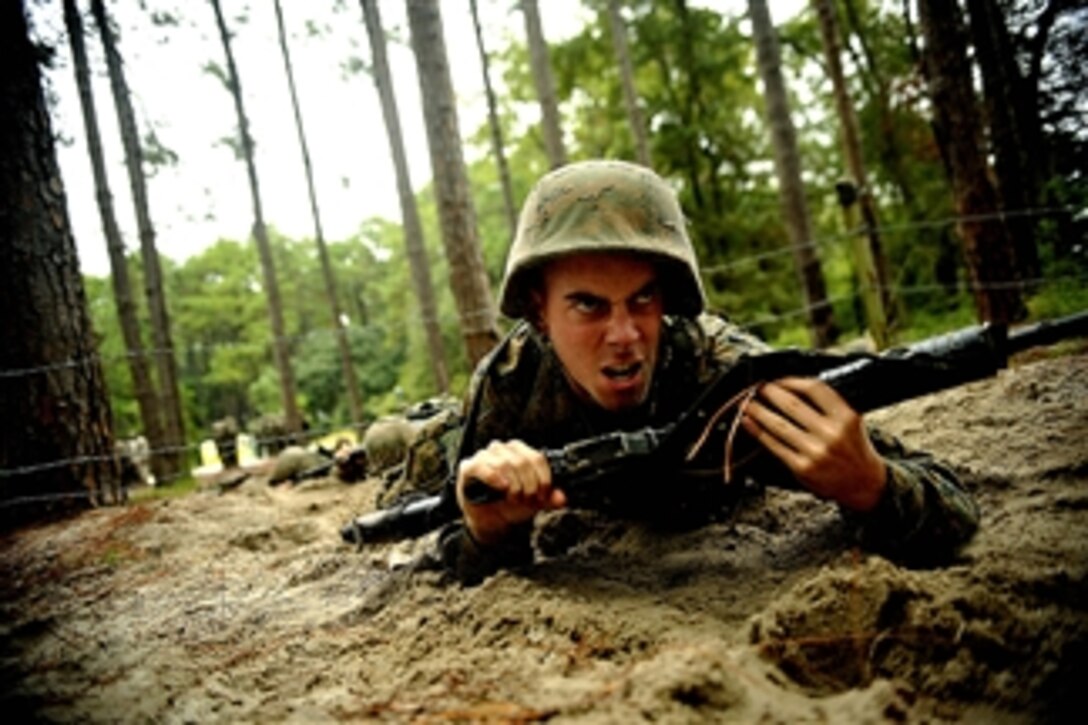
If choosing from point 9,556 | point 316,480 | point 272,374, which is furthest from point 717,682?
point 272,374

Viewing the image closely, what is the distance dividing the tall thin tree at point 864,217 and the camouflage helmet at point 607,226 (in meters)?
4.32

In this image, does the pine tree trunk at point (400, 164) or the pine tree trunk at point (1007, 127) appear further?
the pine tree trunk at point (400, 164)

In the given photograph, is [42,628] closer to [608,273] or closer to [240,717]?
[240,717]

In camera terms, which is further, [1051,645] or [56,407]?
[56,407]

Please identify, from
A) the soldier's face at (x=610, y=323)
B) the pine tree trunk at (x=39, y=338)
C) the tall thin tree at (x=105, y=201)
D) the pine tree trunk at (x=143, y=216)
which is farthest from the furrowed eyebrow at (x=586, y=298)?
the pine tree trunk at (x=143, y=216)

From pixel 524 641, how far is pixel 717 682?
0.53 metres

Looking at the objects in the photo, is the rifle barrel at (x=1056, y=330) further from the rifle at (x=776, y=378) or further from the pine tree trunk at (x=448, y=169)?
the pine tree trunk at (x=448, y=169)

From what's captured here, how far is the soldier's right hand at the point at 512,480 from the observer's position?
5.57 feet

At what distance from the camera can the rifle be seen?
63.1 inches

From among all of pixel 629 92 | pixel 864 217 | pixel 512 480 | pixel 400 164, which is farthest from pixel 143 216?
pixel 512 480

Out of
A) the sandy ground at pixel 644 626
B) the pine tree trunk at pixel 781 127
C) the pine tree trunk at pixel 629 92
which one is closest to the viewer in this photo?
the sandy ground at pixel 644 626

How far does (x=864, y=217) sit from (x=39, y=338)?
692 cm

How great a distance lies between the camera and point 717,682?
1.08 m

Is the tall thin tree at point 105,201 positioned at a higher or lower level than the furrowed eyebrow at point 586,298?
higher
